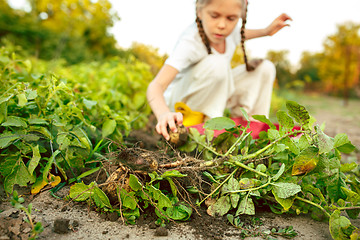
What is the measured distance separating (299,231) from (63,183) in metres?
1.09

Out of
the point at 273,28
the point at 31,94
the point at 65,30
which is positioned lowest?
the point at 31,94

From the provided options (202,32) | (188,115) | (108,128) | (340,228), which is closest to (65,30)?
(202,32)

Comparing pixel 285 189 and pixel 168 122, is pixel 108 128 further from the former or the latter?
pixel 285 189

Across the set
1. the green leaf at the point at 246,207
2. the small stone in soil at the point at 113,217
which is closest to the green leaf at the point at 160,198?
the small stone in soil at the point at 113,217

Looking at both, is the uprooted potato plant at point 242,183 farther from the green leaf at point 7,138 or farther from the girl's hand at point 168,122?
the green leaf at point 7,138

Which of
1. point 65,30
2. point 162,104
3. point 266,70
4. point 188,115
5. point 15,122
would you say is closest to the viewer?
point 15,122

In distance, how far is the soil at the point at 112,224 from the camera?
1.04m

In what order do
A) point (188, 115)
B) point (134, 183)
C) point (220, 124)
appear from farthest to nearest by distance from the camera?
point (188, 115)
point (220, 124)
point (134, 183)

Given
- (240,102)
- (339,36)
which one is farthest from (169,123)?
(339,36)

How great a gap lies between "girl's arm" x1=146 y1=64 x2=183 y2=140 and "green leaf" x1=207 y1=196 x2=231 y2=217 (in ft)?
1.42

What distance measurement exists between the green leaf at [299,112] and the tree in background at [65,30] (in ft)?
26.5

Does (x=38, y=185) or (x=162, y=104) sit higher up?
(x=162, y=104)

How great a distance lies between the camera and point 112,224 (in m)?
1.14

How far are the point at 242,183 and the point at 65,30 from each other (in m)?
11.9
